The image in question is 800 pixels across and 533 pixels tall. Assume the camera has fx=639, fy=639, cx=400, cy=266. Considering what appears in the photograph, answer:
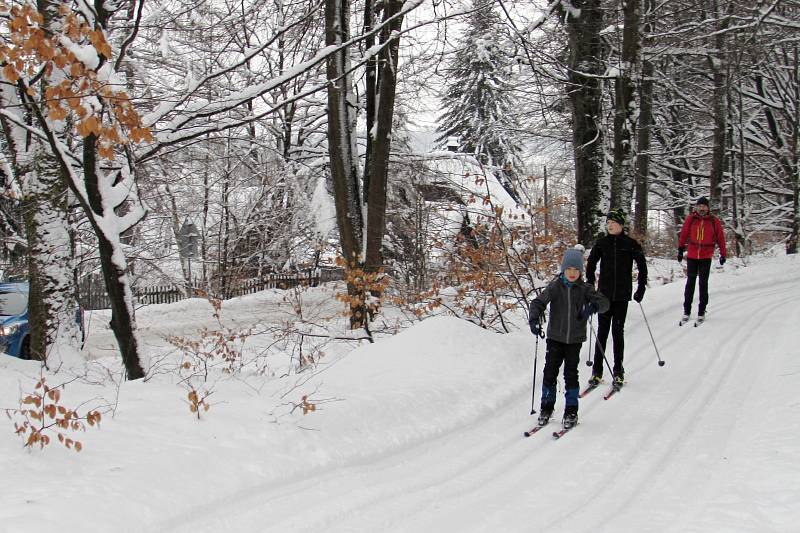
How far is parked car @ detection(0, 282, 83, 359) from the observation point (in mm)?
11219

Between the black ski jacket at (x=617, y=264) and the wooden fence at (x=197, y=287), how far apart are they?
13715 millimetres

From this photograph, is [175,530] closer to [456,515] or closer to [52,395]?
[52,395]

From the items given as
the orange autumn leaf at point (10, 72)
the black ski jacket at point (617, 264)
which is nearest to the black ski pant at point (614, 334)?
the black ski jacket at point (617, 264)

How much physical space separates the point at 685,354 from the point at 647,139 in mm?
15425

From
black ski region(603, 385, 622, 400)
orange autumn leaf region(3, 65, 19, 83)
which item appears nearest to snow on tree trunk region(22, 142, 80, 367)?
orange autumn leaf region(3, 65, 19, 83)

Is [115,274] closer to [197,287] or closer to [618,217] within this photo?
[618,217]

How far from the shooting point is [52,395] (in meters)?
4.39

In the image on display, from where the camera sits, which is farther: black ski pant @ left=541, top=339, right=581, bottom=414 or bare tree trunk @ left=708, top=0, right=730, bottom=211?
bare tree trunk @ left=708, top=0, right=730, bottom=211

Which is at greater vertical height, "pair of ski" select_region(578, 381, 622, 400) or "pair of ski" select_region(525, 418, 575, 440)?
"pair of ski" select_region(578, 381, 622, 400)

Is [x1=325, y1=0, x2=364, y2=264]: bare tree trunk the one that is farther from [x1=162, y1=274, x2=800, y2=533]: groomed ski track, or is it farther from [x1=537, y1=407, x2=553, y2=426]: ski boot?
[x1=537, y1=407, x2=553, y2=426]: ski boot

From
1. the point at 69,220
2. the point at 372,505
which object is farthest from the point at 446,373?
the point at 69,220

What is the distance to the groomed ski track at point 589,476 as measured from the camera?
13.1ft

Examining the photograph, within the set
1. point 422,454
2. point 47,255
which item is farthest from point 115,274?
point 422,454

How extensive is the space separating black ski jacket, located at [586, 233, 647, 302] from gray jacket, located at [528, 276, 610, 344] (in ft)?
4.38
